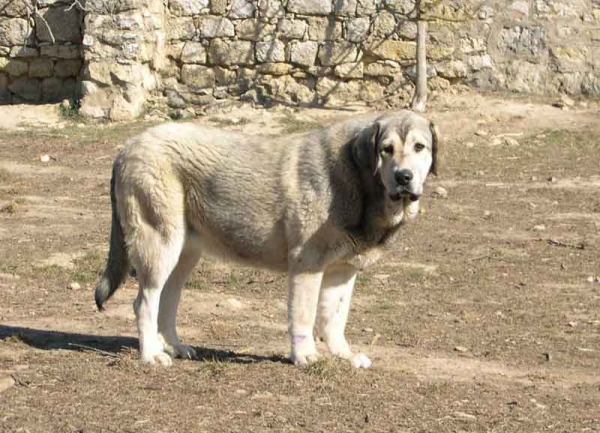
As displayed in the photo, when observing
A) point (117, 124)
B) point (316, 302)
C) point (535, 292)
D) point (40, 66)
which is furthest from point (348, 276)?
point (40, 66)

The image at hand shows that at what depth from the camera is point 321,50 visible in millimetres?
17266

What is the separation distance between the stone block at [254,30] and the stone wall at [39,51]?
7.85 ft

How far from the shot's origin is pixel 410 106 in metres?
17.0

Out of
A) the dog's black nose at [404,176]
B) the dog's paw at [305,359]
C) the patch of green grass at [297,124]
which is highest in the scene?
the dog's black nose at [404,176]

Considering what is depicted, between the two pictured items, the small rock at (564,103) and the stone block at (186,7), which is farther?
the stone block at (186,7)

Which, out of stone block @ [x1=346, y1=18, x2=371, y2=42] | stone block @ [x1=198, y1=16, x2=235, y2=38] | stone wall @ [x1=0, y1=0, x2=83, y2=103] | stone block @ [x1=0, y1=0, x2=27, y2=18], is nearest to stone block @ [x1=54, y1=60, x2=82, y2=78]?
stone wall @ [x1=0, y1=0, x2=83, y2=103]

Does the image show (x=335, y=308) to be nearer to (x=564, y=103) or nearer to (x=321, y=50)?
(x=564, y=103)

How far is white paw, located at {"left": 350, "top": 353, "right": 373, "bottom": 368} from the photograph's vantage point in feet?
22.9

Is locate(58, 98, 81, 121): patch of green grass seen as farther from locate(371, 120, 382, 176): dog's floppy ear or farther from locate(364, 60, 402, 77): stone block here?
locate(371, 120, 382, 176): dog's floppy ear

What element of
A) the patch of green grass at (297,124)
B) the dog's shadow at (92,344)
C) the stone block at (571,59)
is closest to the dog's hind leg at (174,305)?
the dog's shadow at (92,344)

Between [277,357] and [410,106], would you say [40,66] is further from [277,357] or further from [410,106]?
[277,357]

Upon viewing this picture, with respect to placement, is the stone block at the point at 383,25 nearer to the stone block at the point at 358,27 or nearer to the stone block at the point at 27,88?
the stone block at the point at 358,27

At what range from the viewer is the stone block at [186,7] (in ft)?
56.7

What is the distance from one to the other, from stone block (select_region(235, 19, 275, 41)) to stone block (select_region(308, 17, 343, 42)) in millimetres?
582
